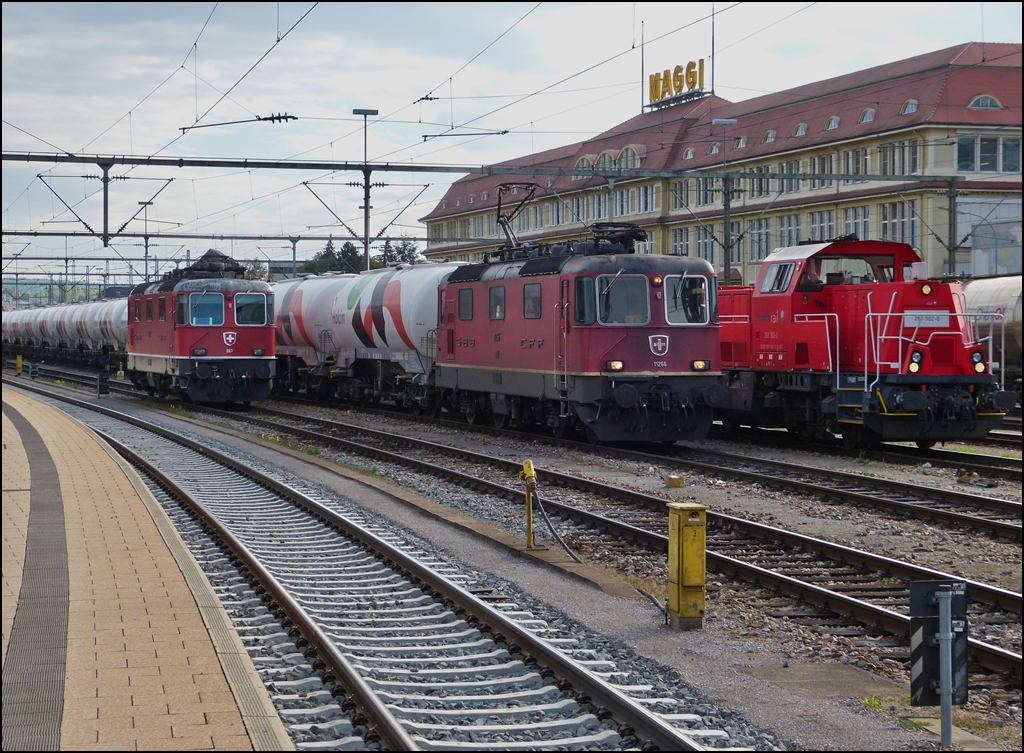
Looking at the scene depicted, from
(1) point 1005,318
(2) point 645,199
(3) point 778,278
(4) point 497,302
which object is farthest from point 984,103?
(2) point 645,199

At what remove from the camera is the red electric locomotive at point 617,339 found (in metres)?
18.9

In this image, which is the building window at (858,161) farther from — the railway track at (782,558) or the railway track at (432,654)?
the railway track at (432,654)

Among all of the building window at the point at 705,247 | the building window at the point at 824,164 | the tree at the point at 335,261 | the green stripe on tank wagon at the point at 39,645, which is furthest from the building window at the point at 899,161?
the green stripe on tank wagon at the point at 39,645

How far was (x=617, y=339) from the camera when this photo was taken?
1895 centimetres

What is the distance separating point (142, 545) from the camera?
35.1 feet

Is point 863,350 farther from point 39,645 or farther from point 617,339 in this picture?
point 39,645

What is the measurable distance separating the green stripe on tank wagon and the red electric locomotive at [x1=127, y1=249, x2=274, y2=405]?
58.9 ft

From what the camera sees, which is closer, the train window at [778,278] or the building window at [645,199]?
the train window at [778,278]

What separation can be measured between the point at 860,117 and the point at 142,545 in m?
46.9

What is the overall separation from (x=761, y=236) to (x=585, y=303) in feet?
149

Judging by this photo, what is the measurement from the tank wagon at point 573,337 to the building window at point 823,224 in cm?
3669

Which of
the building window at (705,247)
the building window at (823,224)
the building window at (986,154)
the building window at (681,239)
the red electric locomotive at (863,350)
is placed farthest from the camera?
the building window at (681,239)

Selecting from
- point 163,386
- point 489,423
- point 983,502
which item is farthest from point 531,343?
point 163,386

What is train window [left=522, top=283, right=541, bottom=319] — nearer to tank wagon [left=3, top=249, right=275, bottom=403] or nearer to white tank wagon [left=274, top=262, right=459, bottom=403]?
white tank wagon [left=274, top=262, right=459, bottom=403]
